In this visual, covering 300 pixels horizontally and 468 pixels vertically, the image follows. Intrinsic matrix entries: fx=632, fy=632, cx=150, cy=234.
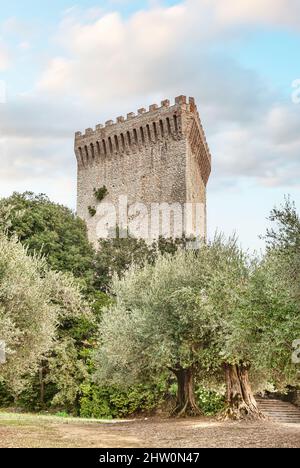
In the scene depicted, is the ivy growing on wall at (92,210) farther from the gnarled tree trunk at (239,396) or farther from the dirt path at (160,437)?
the dirt path at (160,437)

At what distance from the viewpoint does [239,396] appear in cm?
2089

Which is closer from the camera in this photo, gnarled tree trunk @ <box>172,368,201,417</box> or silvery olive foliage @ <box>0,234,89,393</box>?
silvery olive foliage @ <box>0,234,89,393</box>

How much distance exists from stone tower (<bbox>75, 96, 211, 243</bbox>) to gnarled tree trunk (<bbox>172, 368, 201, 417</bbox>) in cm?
1799

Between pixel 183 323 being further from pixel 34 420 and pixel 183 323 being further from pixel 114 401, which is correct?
pixel 114 401

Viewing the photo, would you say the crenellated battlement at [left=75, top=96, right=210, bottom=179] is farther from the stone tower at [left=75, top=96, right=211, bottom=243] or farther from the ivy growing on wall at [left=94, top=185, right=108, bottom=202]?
the ivy growing on wall at [left=94, top=185, right=108, bottom=202]

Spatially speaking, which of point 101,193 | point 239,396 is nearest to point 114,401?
point 239,396

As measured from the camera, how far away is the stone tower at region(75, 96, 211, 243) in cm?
4106

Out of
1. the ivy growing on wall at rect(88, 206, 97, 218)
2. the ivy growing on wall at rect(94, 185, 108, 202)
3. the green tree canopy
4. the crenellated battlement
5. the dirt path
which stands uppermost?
the crenellated battlement

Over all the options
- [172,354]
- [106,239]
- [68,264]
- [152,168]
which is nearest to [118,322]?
[172,354]

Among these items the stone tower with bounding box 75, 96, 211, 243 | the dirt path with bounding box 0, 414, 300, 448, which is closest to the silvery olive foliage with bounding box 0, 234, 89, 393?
the dirt path with bounding box 0, 414, 300, 448

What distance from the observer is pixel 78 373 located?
99.7 ft

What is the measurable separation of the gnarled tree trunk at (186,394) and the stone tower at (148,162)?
17989 millimetres

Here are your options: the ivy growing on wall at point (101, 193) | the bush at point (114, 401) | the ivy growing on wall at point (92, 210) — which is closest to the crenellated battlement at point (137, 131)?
the ivy growing on wall at point (101, 193)

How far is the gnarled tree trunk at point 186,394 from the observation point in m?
23.0
